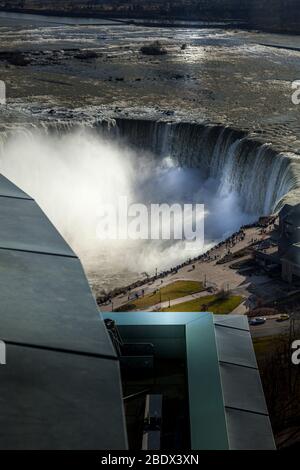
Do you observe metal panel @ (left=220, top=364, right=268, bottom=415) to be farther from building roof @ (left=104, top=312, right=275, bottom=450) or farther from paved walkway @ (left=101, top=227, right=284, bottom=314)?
paved walkway @ (left=101, top=227, right=284, bottom=314)

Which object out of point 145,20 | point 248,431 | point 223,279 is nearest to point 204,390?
point 248,431

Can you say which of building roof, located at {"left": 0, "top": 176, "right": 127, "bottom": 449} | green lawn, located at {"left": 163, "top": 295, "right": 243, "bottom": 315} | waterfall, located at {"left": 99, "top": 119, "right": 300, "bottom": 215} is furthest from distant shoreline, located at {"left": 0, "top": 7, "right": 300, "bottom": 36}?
building roof, located at {"left": 0, "top": 176, "right": 127, "bottom": 449}

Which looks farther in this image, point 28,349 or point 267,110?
point 267,110

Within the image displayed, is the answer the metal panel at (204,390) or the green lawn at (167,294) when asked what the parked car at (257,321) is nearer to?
the green lawn at (167,294)

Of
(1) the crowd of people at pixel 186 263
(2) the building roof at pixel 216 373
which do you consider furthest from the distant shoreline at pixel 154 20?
(2) the building roof at pixel 216 373

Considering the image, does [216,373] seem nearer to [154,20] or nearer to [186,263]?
[186,263]

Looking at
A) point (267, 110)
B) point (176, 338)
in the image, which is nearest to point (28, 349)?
point (176, 338)
